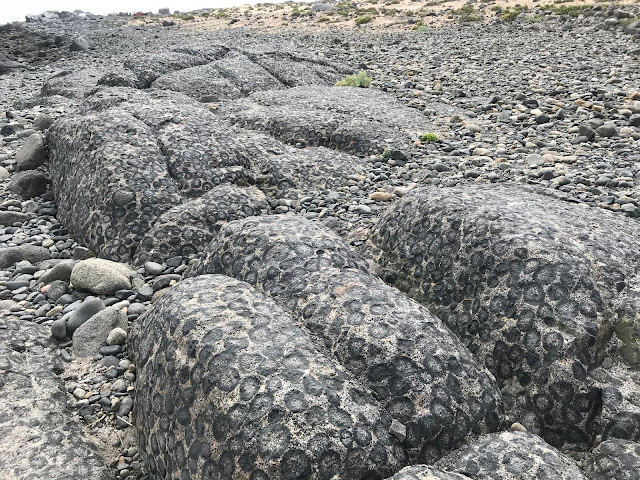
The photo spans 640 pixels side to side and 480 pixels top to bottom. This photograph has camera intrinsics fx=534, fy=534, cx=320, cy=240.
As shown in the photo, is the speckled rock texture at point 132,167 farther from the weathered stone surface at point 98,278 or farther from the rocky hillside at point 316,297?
the weathered stone surface at point 98,278

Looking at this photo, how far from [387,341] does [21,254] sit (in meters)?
5.78

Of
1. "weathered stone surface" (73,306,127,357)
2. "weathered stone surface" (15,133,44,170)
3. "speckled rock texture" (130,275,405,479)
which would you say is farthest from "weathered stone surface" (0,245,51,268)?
"speckled rock texture" (130,275,405,479)

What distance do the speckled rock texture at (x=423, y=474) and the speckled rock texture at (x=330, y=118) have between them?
25.8 ft

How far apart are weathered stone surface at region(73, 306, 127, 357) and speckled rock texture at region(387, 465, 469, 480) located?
363 centimetres

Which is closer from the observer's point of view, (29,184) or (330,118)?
(29,184)

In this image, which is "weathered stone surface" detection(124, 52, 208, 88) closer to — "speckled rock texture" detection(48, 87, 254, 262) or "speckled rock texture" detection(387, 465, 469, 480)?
"speckled rock texture" detection(48, 87, 254, 262)

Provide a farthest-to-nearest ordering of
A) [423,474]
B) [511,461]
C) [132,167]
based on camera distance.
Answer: [132,167], [511,461], [423,474]

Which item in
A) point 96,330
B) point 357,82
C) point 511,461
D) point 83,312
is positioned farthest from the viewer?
point 357,82

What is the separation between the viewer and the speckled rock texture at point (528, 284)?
409 cm

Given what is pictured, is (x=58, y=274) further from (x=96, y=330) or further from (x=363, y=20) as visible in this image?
(x=363, y=20)

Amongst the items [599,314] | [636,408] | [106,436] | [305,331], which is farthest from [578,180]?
[106,436]

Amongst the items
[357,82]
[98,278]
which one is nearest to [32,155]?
[98,278]

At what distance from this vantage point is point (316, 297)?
4.40m

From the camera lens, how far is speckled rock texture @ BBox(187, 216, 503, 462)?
3666 millimetres
